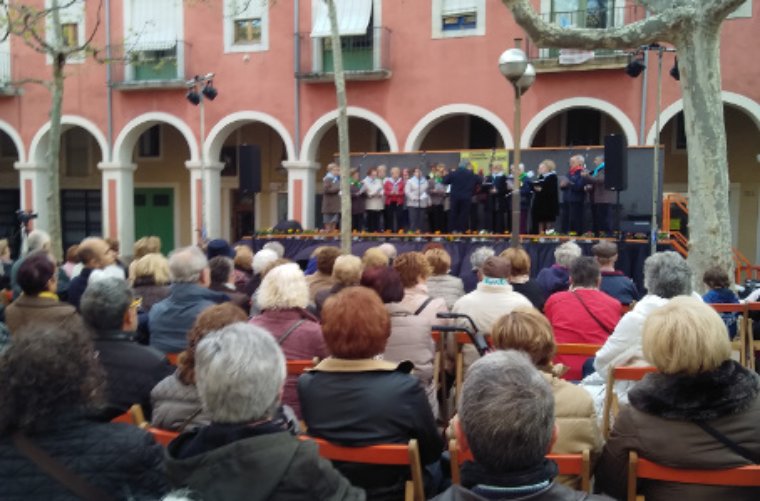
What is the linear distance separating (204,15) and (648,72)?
1129 cm

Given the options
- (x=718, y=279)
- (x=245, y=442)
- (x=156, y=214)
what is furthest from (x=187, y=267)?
(x=156, y=214)

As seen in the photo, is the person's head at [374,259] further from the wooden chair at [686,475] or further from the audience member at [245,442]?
the audience member at [245,442]

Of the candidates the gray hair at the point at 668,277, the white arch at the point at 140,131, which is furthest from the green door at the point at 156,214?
the gray hair at the point at 668,277

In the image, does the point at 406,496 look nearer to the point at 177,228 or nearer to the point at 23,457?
the point at 23,457

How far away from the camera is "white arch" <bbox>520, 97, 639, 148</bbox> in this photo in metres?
16.5

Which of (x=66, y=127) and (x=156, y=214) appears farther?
(x=156, y=214)

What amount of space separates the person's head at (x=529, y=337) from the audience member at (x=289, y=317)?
1.20 metres

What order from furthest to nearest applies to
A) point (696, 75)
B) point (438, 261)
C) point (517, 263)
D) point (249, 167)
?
point (249, 167)
point (696, 75)
point (438, 261)
point (517, 263)

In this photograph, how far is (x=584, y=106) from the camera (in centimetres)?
1695

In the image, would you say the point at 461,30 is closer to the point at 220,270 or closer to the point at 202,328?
the point at 220,270

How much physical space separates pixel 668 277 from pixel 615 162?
26.5 feet

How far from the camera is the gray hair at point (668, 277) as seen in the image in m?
4.40

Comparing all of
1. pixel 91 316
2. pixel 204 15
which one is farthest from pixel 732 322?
pixel 204 15

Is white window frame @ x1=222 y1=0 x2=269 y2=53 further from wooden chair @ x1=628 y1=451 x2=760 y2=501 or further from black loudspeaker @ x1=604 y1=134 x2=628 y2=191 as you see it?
wooden chair @ x1=628 y1=451 x2=760 y2=501
